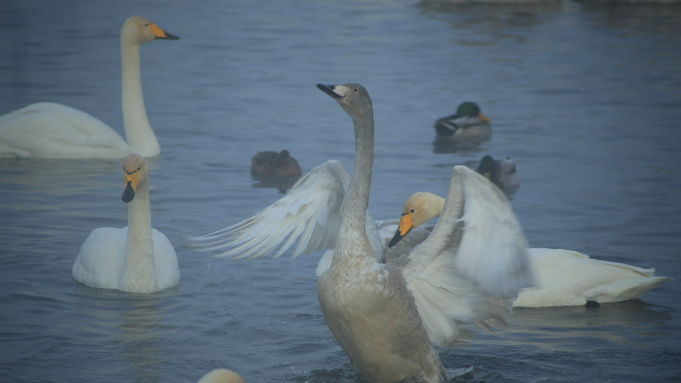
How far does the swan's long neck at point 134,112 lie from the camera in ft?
41.2

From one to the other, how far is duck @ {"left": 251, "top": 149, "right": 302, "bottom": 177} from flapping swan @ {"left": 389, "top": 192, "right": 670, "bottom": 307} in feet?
14.1

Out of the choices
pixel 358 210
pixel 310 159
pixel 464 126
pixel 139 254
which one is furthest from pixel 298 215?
pixel 464 126

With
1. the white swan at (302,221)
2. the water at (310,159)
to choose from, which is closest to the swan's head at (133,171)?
the water at (310,159)

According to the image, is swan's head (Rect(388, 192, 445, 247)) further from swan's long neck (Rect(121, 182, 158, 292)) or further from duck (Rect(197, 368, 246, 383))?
duck (Rect(197, 368, 246, 383))

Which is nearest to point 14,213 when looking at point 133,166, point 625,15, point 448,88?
point 133,166

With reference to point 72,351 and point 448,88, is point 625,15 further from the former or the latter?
point 72,351

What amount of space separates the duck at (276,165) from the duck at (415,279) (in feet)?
17.1

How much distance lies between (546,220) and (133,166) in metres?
4.50

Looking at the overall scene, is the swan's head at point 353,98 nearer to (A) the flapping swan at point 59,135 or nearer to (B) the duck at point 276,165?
(B) the duck at point 276,165

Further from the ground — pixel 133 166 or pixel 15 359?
pixel 133 166

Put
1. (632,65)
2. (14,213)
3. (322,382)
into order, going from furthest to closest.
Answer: (632,65), (14,213), (322,382)

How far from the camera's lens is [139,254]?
791 cm

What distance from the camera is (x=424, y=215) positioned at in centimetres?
873

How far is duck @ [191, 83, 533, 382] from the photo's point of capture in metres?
5.66
